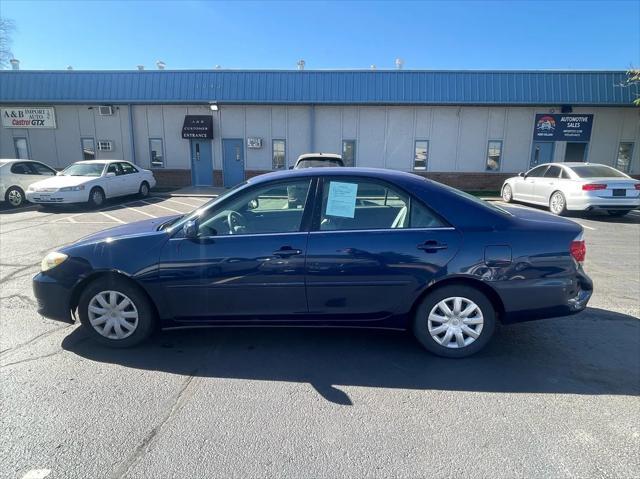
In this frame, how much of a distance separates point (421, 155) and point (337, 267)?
16465 millimetres

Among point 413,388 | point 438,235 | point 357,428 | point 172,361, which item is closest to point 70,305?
point 172,361

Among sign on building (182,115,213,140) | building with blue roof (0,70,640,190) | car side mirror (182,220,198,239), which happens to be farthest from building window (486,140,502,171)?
car side mirror (182,220,198,239)

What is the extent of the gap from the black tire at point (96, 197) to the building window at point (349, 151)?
405 inches

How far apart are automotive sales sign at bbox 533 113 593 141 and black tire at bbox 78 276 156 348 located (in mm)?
19405

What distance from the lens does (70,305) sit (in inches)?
137

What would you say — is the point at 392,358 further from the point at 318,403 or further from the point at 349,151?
the point at 349,151

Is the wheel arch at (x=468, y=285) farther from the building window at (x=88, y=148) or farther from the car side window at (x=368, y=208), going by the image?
the building window at (x=88, y=148)

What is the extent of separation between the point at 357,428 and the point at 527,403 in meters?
1.28

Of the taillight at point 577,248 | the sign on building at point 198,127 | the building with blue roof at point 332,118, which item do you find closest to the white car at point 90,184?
the sign on building at point 198,127

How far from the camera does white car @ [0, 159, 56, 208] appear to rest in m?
12.1

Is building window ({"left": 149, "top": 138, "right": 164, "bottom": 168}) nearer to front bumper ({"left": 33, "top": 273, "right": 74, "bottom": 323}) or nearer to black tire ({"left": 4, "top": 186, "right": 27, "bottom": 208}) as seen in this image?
black tire ({"left": 4, "top": 186, "right": 27, "bottom": 208})

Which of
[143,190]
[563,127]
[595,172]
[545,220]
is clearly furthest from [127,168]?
[563,127]

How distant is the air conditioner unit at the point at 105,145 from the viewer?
19.2m

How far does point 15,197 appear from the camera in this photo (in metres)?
12.4
